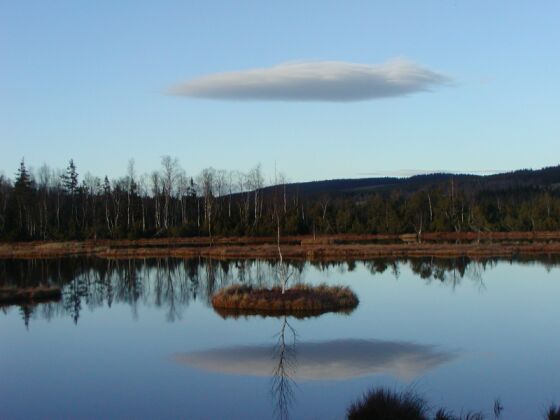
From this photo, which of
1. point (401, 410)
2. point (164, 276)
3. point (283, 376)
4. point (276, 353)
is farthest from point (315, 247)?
point (401, 410)

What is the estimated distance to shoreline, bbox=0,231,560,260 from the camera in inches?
2019

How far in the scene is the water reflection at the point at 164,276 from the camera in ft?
98.5

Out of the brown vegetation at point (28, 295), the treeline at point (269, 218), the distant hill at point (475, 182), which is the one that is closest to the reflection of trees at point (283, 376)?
the brown vegetation at point (28, 295)

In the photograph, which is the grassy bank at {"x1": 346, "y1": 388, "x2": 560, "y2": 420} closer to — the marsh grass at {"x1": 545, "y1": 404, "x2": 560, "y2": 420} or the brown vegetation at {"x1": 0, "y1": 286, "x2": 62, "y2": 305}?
the marsh grass at {"x1": 545, "y1": 404, "x2": 560, "y2": 420}

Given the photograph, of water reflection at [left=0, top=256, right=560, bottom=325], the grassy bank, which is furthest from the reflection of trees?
water reflection at [left=0, top=256, right=560, bottom=325]

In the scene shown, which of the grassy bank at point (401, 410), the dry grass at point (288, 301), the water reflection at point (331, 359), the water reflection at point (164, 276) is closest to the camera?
the grassy bank at point (401, 410)

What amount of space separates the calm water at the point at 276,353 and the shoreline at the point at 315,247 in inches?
681

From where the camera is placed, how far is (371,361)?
56.1 feet

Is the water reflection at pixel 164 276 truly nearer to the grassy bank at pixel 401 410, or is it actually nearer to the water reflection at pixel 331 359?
the water reflection at pixel 331 359

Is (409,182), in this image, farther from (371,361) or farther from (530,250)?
(371,361)

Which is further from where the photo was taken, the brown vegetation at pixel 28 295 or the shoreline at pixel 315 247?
the shoreline at pixel 315 247

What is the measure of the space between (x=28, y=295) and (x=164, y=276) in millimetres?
10391

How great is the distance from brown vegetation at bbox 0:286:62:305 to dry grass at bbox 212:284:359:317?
788 centimetres

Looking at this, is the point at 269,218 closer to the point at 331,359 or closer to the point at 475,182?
the point at 331,359
